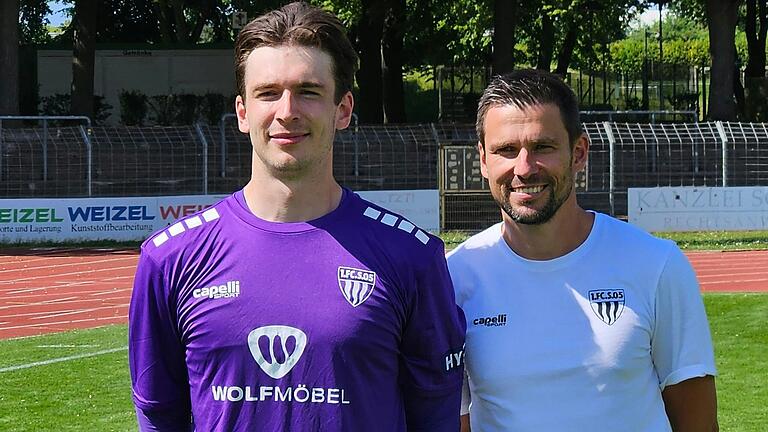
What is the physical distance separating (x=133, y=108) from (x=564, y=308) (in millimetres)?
43530

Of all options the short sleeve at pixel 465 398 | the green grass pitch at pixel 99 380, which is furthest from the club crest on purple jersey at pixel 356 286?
the green grass pitch at pixel 99 380

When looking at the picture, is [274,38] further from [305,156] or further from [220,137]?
[220,137]

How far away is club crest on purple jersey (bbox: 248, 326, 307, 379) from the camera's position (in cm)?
271

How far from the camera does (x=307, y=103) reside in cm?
277

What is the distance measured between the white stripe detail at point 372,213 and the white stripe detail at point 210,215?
0.35 meters

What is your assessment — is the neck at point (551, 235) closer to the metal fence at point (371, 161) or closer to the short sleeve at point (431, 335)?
the short sleeve at point (431, 335)

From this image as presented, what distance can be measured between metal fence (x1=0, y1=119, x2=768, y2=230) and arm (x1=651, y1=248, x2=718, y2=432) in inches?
794

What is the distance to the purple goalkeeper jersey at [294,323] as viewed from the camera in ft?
8.94

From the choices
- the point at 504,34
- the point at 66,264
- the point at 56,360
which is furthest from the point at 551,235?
the point at 504,34

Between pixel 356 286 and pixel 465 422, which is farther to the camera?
pixel 465 422

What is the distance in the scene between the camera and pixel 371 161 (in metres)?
26.0

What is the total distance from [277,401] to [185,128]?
76.4 ft

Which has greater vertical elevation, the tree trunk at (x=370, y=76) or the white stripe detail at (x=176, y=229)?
the tree trunk at (x=370, y=76)

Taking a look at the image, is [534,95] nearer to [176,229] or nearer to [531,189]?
[531,189]
